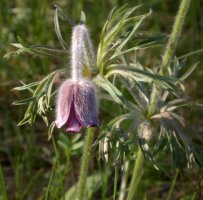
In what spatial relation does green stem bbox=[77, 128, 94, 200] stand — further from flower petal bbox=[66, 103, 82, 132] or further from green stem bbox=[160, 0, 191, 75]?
green stem bbox=[160, 0, 191, 75]

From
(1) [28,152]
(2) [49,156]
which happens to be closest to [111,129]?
(1) [28,152]

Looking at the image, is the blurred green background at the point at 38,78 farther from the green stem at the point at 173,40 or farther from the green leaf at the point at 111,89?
the green leaf at the point at 111,89

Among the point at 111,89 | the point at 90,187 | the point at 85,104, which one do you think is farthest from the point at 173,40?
the point at 90,187

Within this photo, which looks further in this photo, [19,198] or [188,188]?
[188,188]

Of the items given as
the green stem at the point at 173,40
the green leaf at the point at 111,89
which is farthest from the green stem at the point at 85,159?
the green stem at the point at 173,40

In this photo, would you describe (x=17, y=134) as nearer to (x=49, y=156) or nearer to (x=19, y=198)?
(x=49, y=156)

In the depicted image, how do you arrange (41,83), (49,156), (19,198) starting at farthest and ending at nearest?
1. (49,156)
2. (19,198)
3. (41,83)
